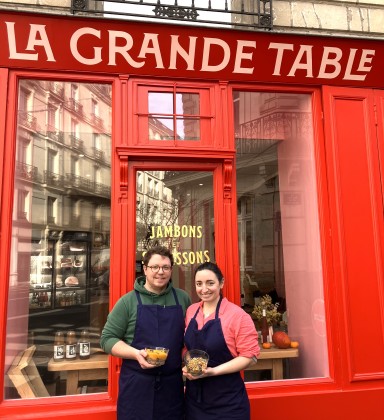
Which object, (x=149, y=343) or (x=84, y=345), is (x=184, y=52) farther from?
(x=84, y=345)

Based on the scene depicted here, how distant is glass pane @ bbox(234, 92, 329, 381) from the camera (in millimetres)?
4312

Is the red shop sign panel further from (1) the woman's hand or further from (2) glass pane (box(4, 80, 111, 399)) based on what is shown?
(1) the woman's hand

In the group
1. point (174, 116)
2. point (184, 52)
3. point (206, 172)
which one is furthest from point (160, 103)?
point (206, 172)

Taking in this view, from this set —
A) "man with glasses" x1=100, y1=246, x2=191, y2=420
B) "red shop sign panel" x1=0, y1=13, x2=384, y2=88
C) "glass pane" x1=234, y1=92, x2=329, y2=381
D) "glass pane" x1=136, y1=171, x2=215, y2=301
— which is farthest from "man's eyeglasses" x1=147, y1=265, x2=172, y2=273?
"red shop sign panel" x1=0, y1=13, x2=384, y2=88

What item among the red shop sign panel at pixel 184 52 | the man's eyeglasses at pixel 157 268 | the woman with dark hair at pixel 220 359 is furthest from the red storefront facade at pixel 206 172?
the woman with dark hair at pixel 220 359

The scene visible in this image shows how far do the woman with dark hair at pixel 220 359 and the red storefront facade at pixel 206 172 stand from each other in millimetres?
1310

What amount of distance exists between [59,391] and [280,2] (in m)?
4.63

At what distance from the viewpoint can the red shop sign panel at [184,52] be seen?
3.81m

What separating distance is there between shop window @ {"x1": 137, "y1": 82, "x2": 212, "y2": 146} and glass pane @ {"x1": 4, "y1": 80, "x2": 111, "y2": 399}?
0.39 meters

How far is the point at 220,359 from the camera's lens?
265 cm

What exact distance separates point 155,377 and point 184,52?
9.88ft

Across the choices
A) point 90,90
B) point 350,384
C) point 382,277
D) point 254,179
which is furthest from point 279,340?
point 90,90

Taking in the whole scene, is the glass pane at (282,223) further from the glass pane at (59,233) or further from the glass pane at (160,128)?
the glass pane at (59,233)

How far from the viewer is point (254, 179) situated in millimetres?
4512
